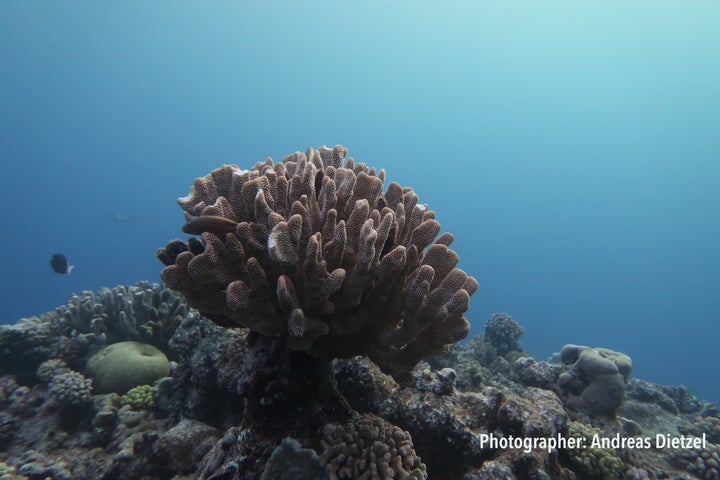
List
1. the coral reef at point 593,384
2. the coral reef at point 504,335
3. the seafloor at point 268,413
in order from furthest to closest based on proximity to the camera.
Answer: the coral reef at point 504,335
the coral reef at point 593,384
the seafloor at point 268,413

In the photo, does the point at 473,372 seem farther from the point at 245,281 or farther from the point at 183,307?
the point at 245,281

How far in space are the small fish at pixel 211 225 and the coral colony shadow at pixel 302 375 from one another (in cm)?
1

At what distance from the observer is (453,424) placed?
420cm

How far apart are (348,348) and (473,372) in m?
6.40

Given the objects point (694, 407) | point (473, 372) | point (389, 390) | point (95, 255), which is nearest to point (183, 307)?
point (389, 390)

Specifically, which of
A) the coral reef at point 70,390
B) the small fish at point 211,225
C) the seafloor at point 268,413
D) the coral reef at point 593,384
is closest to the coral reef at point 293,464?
the seafloor at point 268,413

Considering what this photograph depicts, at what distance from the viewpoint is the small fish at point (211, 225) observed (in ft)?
9.88

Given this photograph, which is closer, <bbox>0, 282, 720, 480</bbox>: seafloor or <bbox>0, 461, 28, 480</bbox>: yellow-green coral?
<bbox>0, 282, 720, 480</bbox>: seafloor

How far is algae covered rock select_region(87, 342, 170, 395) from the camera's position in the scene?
255 inches

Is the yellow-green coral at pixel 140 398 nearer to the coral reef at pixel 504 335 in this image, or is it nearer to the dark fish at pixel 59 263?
the dark fish at pixel 59 263

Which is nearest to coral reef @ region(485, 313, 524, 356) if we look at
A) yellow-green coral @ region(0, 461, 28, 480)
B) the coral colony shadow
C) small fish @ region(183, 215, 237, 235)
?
the coral colony shadow

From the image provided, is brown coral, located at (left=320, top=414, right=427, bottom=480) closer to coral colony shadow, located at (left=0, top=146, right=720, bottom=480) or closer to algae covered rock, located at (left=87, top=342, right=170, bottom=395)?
coral colony shadow, located at (left=0, top=146, right=720, bottom=480)

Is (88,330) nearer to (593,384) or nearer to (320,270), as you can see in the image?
(320,270)

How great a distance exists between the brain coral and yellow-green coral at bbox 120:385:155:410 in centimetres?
368
